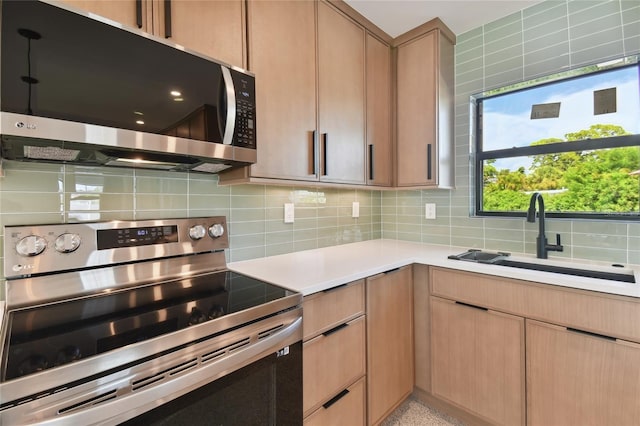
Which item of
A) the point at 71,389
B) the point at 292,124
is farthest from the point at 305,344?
→ the point at 292,124

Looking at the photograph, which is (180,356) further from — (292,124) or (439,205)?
(439,205)

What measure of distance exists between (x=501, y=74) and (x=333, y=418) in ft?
7.55

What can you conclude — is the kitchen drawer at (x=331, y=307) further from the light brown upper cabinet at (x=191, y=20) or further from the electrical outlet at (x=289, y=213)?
the light brown upper cabinet at (x=191, y=20)

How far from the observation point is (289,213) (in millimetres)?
1861

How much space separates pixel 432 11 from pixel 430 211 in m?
1.36

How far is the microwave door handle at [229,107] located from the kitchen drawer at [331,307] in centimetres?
72

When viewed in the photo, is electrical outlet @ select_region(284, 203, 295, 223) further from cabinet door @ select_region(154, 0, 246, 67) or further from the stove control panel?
cabinet door @ select_region(154, 0, 246, 67)

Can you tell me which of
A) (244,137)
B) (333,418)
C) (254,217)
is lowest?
(333,418)

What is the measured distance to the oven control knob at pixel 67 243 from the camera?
1053 mm

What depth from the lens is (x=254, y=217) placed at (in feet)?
5.55

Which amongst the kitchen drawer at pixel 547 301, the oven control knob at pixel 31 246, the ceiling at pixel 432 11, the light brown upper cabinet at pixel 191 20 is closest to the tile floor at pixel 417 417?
the kitchen drawer at pixel 547 301

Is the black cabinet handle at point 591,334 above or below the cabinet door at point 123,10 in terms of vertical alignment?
below

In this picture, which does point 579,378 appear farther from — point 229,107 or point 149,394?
point 229,107

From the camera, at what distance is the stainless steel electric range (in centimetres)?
65
